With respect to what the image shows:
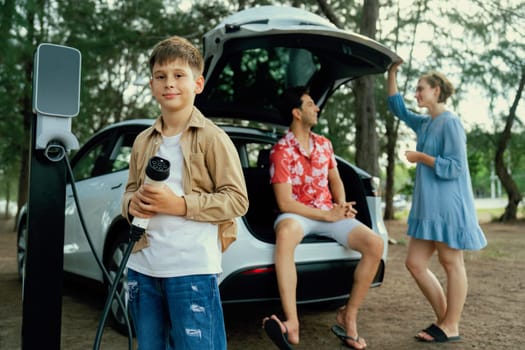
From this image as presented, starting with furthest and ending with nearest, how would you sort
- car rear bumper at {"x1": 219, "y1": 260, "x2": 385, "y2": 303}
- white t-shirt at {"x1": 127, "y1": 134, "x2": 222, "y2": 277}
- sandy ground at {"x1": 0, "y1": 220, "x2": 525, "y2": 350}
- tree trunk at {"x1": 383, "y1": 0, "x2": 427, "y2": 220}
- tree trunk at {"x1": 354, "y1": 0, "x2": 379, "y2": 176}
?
tree trunk at {"x1": 383, "y1": 0, "x2": 427, "y2": 220}, tree trunk at {"x1": 354, "y1": 0, "x2": 379, "y2": 176}, sandy ground at {"x1": 0, "y1": 220, "x2": 525, "y2": 350}, car rear bumper at {"x1": 219, "y1": 260, "x2": 385, "y2": 303}, white t-shirt at {"x1": 127, "y1": 134, "x2": 222, "y2": 277}

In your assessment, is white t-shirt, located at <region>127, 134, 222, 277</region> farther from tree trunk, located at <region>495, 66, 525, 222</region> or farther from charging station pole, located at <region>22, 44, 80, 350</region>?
tree trunk, located at <region>495, 66, 525, 222</region>

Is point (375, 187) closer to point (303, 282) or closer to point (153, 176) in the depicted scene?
point (303, 282)

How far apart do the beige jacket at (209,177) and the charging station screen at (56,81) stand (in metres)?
0.33

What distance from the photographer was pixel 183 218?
5.79ft

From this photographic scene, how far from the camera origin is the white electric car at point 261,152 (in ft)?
10.3

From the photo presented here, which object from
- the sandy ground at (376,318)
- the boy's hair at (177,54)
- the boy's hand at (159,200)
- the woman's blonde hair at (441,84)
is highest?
the woman's blonde hair at (441,84)

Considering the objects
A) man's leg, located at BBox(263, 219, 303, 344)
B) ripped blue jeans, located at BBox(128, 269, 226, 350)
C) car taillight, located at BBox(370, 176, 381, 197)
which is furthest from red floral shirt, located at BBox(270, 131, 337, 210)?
ripped blue jeans, located at BBox(128, 269, 226, 350)

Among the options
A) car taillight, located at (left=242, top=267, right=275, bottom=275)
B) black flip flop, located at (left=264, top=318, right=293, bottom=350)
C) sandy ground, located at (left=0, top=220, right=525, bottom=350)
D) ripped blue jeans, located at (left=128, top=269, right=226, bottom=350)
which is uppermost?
ripped blue jeans, located at (left=128, top=269, right=226, bottom=350)

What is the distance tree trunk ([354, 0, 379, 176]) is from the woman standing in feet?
15.5

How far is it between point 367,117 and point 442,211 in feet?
17.3

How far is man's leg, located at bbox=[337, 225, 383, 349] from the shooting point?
329cm

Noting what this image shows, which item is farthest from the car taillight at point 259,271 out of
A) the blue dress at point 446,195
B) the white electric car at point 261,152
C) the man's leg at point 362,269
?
the blue dress at point 446,195

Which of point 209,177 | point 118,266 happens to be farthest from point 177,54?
point 118,266

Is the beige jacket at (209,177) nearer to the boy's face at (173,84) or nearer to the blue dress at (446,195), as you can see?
the boy's face at (173,84)
